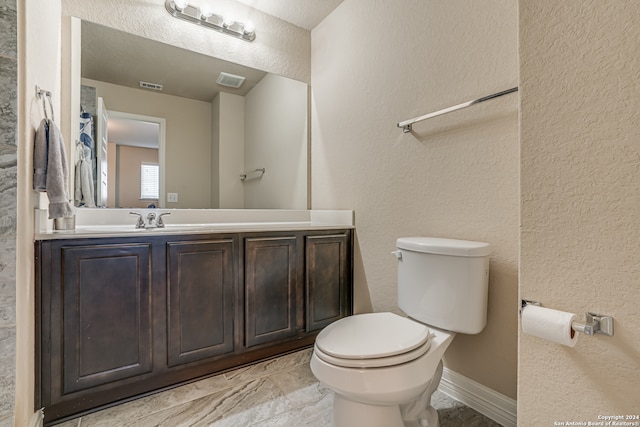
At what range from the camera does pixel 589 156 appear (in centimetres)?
64

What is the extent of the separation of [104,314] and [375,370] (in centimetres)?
115

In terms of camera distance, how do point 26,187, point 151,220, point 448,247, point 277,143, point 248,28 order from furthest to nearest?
point 277,143, point 248,28, point 151,220, point 448,247, point 26,187

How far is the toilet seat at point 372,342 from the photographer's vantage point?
3.14 ft

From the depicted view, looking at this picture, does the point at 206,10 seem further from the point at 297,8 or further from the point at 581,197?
the point at 581,197

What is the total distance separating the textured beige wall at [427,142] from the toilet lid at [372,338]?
423 millimetres

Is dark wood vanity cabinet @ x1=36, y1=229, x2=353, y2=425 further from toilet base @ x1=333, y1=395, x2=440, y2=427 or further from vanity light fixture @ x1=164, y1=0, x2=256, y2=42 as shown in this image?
vanity light fixture @ x1=164, y1=0, x2=256, y2=42

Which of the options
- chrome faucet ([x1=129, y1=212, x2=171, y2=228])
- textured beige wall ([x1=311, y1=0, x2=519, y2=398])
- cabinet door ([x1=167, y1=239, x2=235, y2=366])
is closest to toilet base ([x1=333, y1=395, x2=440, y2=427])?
textured beige wall ([x1=311, y1=0, x2=519, y2=398])

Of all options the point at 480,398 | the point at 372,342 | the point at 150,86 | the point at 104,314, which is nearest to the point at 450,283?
the point at 372,342

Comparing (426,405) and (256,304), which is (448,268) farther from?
(256,304)

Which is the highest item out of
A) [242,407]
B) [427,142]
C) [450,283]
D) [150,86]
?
[150,86]

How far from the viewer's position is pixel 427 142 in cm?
154

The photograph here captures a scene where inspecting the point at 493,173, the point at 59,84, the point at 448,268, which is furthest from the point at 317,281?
the point at 59,84

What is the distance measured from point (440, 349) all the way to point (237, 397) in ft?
3.14

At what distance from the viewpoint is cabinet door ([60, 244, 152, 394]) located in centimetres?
121
